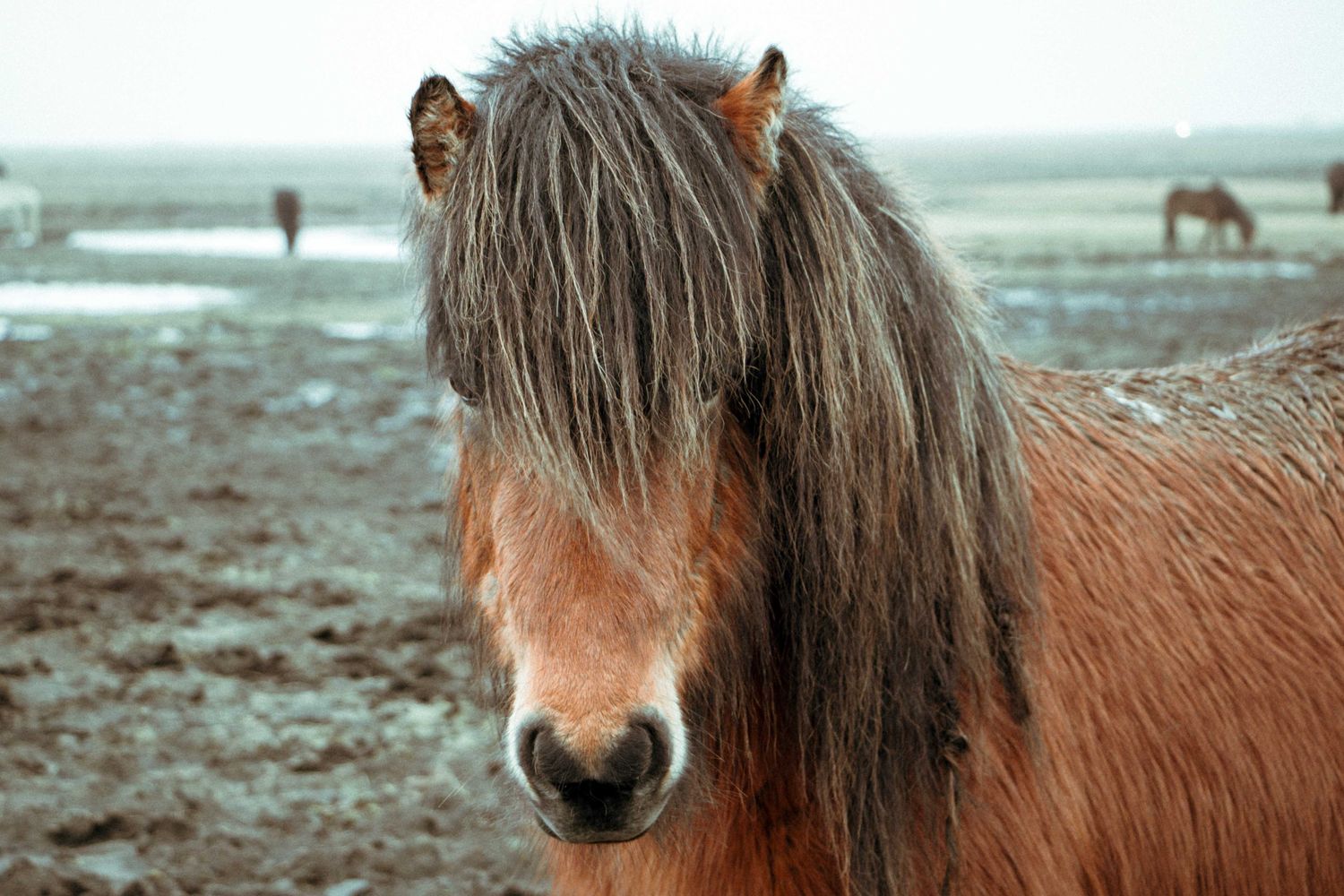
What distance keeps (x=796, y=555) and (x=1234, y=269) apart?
21.8 m

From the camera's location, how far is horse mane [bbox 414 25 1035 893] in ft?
5.72

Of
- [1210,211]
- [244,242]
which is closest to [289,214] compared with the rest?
[244,242]

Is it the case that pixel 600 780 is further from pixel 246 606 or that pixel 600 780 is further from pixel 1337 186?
pixel 1337 186

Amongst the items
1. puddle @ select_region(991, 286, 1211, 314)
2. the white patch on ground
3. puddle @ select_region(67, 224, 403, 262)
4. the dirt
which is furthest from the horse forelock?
puddle @ select_region(67, 224, 403, 262)

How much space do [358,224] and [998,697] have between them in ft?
132

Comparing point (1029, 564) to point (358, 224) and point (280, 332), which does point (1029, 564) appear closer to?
point (280, 332)

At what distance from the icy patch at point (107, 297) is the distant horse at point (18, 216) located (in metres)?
10.3

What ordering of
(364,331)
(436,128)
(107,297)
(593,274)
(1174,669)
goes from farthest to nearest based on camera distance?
(107,297) < (364,331) < (1174,669) < (436,128) < (593,274)

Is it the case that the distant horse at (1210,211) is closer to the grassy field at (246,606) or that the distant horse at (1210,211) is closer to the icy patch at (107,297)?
the grassy field at (246,606)

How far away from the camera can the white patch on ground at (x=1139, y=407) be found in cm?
259

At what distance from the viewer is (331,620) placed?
535cm

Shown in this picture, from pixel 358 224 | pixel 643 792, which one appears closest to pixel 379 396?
pixel 643 792

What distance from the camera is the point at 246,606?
550 cm

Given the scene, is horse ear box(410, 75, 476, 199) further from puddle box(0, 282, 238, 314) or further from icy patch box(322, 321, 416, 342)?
puddle box(0, 282, 238, 314)
